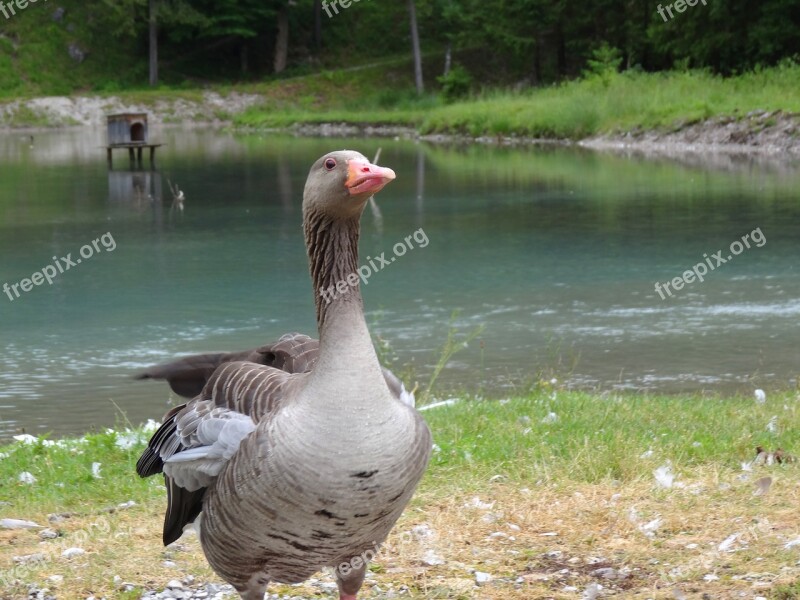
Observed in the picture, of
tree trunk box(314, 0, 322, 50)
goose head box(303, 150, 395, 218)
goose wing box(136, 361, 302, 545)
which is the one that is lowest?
goose wing box(136, 361, 302, 545)

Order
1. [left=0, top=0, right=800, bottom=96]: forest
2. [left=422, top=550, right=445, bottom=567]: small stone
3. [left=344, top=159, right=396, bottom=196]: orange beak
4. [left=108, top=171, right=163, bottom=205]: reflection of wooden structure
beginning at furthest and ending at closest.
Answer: [left=0, top=0, right=800, bottom=96]: forest < [left=108, top=171, right=163, bottom=205]: reflection of wooden structure < [left=422, top=550, right=445, bottom=567]: small stone < [left=344, top=159, right=396, bottom=196]: orange beak

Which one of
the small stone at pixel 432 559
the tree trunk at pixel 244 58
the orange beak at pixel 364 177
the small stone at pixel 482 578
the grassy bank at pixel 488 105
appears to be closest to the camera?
the orange beak at pixel 364 177

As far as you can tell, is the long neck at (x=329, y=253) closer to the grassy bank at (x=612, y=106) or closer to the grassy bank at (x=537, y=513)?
the grassy bank at (x=537, y=513)

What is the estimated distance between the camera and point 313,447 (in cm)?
345

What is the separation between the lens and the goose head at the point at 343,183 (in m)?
3.67

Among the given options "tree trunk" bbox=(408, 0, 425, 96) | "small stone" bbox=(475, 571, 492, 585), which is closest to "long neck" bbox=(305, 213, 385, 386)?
"small stone" bbox=(475, 571, 492, 585)

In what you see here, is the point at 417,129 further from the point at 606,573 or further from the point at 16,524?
the point at 606,573

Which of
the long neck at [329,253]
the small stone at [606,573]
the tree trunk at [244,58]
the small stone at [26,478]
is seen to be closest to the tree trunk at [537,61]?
the tree trunk at [244,58]

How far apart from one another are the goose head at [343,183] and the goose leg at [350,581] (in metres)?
1.37

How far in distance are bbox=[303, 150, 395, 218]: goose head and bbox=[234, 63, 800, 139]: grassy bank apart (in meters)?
29.2

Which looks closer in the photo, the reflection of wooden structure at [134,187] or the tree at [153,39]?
the reflection of wooden structure at [134,187]

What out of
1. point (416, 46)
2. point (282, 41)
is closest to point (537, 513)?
point (416, 46)

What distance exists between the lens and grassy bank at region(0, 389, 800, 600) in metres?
4.61

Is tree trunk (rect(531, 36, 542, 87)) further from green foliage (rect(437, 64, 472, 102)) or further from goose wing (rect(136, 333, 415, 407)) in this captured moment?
goose wing (rect(136, 333, 415, 407))
